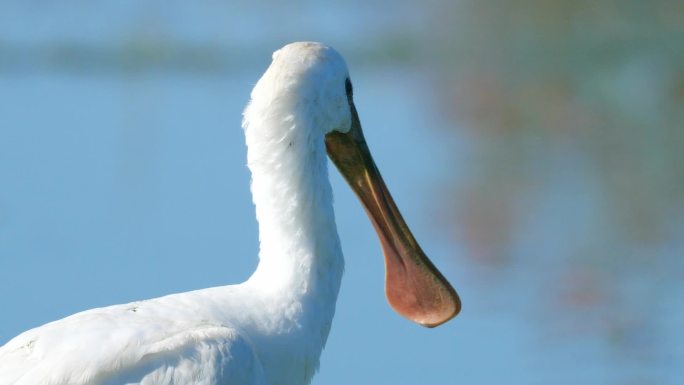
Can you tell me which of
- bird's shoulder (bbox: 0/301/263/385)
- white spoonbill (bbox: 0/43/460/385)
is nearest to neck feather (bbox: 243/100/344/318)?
white spoonbill (bbox: 0/43/460/385)

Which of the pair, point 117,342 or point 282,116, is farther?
point 282,116

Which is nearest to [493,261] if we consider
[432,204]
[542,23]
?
[432,204]

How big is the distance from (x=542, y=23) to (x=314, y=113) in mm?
13491

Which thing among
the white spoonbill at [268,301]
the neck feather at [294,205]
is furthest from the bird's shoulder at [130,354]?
the neck feather at [294,205]

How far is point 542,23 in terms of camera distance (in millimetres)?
21000

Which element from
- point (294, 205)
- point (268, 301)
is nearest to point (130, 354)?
point (268, 301)

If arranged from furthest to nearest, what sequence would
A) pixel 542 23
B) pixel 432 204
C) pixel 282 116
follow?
pixel 542 23, pixel 432 204, pixel 282 116

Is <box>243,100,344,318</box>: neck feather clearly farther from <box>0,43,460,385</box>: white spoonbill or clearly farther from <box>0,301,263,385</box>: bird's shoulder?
<box>0,301,263,385</box>: bird's shoulder

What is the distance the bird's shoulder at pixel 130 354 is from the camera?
703cm

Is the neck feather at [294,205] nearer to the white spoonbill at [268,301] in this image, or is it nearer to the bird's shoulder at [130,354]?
the white spoonbill at [268,301]

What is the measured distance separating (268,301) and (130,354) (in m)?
0.69

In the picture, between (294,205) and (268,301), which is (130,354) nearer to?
(268,301)

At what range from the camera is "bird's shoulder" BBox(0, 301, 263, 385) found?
23.1 ft

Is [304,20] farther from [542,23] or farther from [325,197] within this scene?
[325,197]
